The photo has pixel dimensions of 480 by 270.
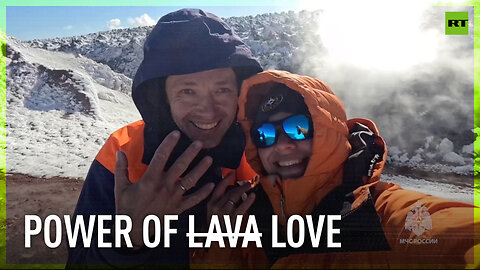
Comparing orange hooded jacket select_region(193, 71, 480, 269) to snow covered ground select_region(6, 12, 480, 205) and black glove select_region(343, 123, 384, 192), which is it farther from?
snow covered ground select_region(6, 12, 480, 205)

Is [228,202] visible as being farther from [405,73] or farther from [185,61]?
[405,73]

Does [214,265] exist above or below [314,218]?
below

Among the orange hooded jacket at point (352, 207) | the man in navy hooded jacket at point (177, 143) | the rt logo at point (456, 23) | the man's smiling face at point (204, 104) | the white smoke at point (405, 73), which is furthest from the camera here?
the white smoke at point (405, 73)

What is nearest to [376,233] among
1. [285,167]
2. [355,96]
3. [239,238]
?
[285,167]

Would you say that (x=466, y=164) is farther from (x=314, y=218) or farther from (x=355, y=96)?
(x=314, y=218)

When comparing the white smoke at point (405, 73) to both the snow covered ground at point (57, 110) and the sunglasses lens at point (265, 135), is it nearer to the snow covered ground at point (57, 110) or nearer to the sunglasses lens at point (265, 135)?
the sunglasses lens at point (265, 135)

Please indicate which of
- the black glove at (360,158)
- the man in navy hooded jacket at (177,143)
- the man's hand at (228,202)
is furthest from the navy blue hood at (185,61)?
the black glove at (360,158)

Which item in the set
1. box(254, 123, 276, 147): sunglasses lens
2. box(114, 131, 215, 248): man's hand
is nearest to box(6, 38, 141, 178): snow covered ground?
box(114, 131, 215, 248): man's hand
